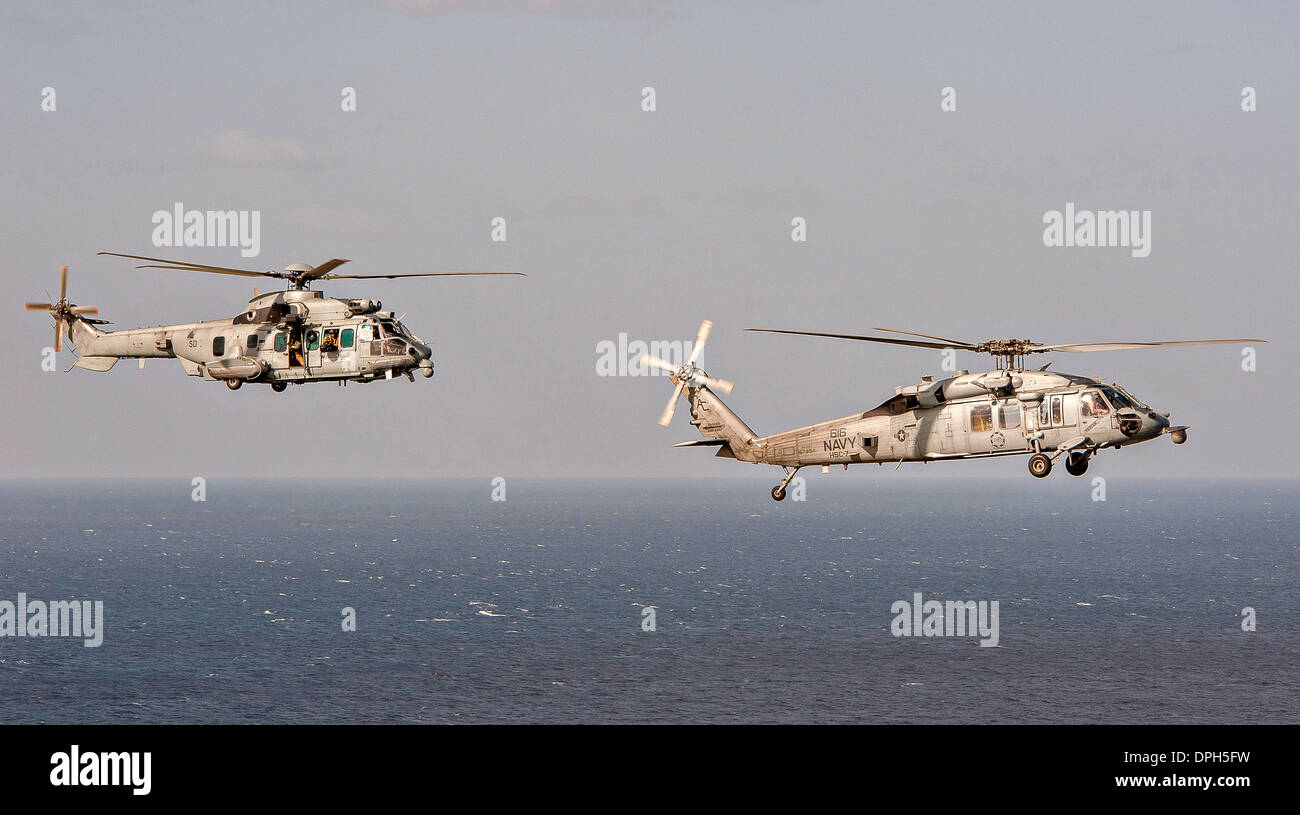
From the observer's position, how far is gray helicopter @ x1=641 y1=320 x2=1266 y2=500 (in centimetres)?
4572

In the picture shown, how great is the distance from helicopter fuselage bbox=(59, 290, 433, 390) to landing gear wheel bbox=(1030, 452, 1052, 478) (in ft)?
73.1

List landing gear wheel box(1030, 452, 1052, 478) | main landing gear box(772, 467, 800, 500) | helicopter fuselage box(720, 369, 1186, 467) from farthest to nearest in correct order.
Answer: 1. main landing gear box(772, 467, 800, 500)
2. helicopter fuselage box(720, 369, 1186, 467)
3. landing gear wheel box(1030, 452, 1052, 478)

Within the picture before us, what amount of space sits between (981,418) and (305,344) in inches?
1012

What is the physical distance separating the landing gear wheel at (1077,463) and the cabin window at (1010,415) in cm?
224

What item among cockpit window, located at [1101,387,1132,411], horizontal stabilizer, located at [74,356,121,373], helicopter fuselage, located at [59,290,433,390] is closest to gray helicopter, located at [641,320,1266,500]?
cockpit window, located at [1101,387,1132,411]

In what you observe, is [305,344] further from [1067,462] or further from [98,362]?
[1067,462]

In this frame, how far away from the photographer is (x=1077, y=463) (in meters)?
45.4

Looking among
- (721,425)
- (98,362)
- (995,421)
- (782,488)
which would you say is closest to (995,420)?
(995,421)

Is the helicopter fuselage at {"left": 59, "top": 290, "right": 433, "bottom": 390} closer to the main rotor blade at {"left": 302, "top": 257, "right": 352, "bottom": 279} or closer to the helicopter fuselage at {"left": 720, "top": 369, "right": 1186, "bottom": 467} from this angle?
the main rotor blade at {"left": 302, "top": 257, "right": 352, "bottom": 279}

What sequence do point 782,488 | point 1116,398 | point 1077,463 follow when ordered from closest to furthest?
point 1077,463
point 1116,398
point 782,488

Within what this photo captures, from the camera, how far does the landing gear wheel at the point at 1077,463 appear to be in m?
44.5

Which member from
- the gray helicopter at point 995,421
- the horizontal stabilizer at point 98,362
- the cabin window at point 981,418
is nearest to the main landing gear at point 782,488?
the gray helicopter at point 995,421
